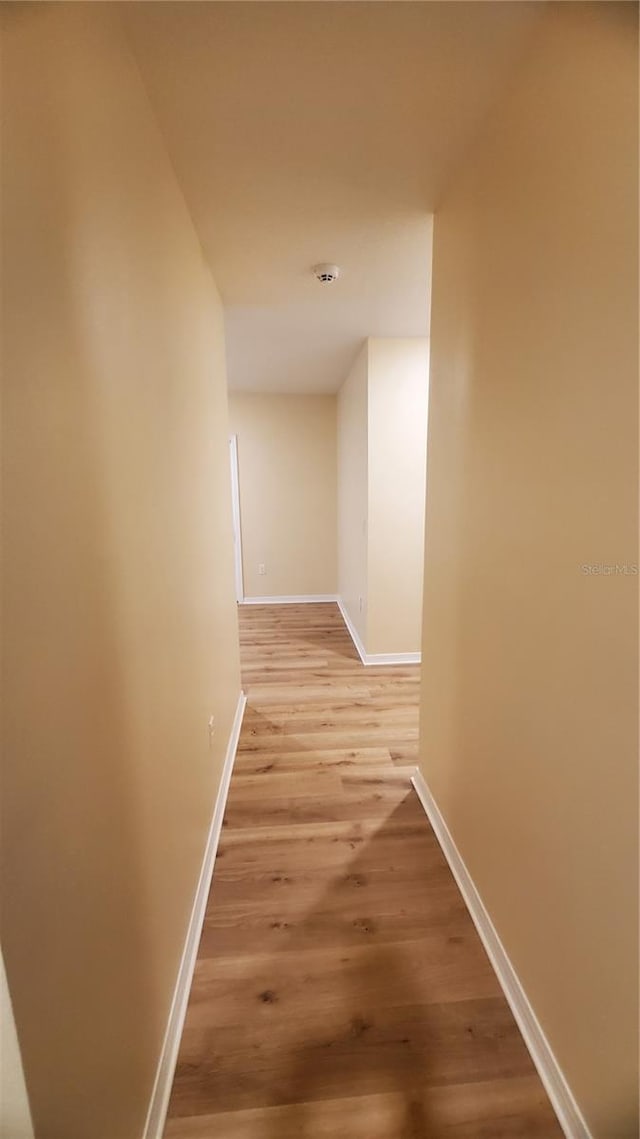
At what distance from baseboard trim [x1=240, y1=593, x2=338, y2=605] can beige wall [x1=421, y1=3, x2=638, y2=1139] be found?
12.2ft

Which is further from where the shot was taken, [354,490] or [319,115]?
[354,490]

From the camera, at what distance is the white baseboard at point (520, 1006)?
3.05ft

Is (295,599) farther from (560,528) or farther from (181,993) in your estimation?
(560,528)

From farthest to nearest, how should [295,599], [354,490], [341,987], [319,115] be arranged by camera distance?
[295,599] < [354,490] < [341,987] < [319,115]

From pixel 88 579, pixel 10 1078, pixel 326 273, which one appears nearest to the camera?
pixel 10 1078

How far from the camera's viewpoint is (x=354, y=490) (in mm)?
3717

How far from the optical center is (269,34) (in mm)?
901

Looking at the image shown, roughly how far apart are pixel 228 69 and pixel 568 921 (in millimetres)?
2139

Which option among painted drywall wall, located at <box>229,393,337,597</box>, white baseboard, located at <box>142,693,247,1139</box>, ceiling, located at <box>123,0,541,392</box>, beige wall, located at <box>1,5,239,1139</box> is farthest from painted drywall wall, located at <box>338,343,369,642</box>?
beige wall, located at <box>1,5,239,1139</box>

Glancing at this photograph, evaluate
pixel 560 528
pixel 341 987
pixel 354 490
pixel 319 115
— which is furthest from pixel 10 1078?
pixel 354 490

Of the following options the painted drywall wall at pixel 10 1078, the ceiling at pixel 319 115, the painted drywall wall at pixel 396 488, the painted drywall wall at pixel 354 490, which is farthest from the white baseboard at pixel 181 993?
the ceiling at pixel 319 115

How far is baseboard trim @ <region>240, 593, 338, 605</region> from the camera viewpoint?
5.01 metres

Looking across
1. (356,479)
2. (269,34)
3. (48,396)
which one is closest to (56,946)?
(48,396)

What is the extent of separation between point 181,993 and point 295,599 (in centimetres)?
400
